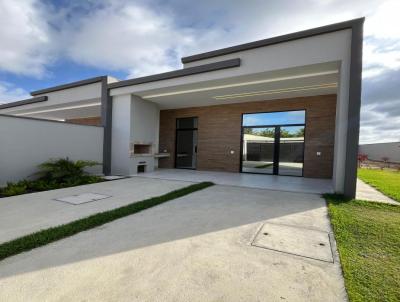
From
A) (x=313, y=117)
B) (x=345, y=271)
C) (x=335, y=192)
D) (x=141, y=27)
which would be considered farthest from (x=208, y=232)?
(x=313, y=117)

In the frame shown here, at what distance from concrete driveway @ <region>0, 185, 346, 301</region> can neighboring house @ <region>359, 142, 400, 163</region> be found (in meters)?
19.6

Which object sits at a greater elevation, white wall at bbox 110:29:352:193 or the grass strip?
white wall at bbox 110:29:352:193

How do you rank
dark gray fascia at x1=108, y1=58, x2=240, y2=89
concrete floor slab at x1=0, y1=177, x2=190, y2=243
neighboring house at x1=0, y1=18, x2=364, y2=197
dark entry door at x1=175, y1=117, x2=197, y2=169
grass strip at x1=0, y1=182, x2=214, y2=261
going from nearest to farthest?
grass strip at x1=0, y1=182, x2=214, y2=261, concrete floor slab at x1=0, y1=177, x2=190, y2=243, neighboring house at x1=0, y1=18, x2=364, y2=197, dark gray fascia at x1=108, y1=58, x2=240, y2=89, dark entry door at x1=175, y1=117, x2=197, y2=169

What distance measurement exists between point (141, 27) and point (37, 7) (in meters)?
3.16

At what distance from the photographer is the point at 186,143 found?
451 inches

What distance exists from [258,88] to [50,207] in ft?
23.5

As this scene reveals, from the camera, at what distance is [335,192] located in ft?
17.0

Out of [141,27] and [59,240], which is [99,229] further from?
[141,27]

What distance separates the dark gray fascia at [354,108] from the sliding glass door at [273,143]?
377 centimetres

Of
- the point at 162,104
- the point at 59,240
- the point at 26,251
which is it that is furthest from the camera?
the point at 162,104

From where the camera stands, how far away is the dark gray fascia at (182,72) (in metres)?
6.25

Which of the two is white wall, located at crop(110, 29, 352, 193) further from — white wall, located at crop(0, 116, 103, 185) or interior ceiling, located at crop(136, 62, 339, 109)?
white wall, located at crop(0, 116, 103, 185)

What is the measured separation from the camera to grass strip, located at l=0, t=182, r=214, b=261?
7.52 feet

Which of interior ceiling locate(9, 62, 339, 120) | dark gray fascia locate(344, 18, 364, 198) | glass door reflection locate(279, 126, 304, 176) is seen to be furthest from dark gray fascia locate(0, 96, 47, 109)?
dark gray fascia locate(344, 18, 364, 198)
